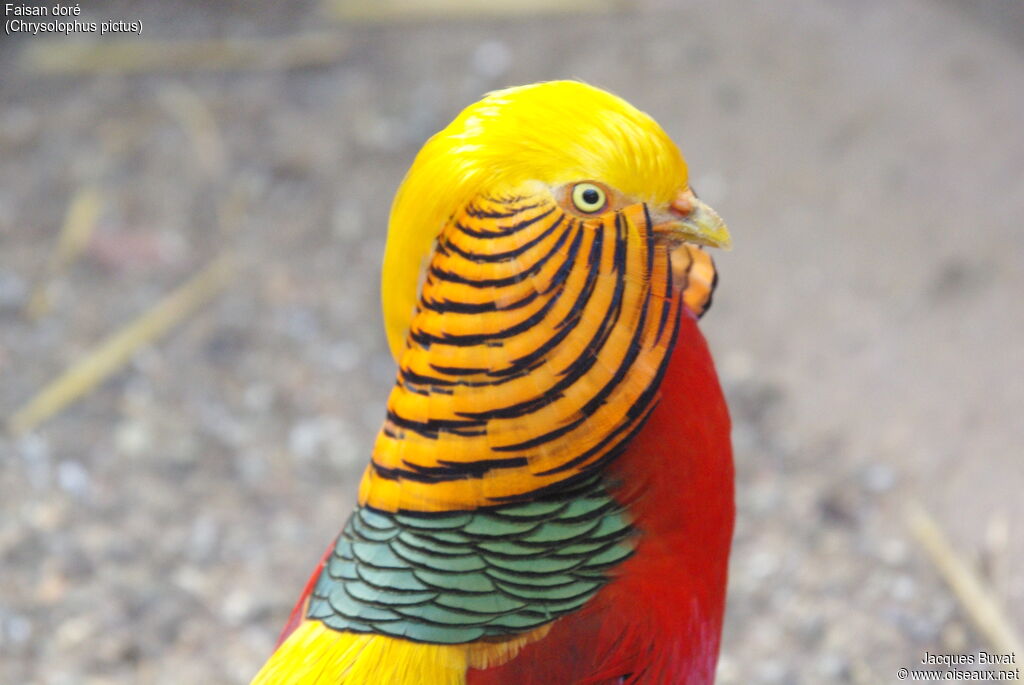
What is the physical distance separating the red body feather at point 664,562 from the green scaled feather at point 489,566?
0.04 m

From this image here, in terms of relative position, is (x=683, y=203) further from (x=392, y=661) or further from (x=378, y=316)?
(x=378, y=316)

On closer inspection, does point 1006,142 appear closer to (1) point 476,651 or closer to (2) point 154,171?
(1) point 476,651

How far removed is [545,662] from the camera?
1.70 m

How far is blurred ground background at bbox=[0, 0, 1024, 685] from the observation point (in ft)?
10.4

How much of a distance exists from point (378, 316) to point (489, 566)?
8.57 feet

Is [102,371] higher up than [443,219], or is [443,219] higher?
[102,371]

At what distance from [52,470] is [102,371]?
0.47 m

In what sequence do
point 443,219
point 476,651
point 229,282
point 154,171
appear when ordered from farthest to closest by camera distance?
point 154,171 < point 229,282 < point 476,651 < point 443,219

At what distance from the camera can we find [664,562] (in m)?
1.77

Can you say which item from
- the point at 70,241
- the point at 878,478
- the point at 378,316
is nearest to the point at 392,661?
the point at 878,478

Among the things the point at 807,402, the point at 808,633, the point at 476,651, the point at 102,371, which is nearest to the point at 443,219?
the point at 476,651

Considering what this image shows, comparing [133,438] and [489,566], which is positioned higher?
[133,438]

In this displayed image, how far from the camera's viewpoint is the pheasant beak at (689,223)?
1.61 meters

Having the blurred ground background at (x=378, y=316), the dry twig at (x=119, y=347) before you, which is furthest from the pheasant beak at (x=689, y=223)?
the dry twig at (x=119, y=347)
